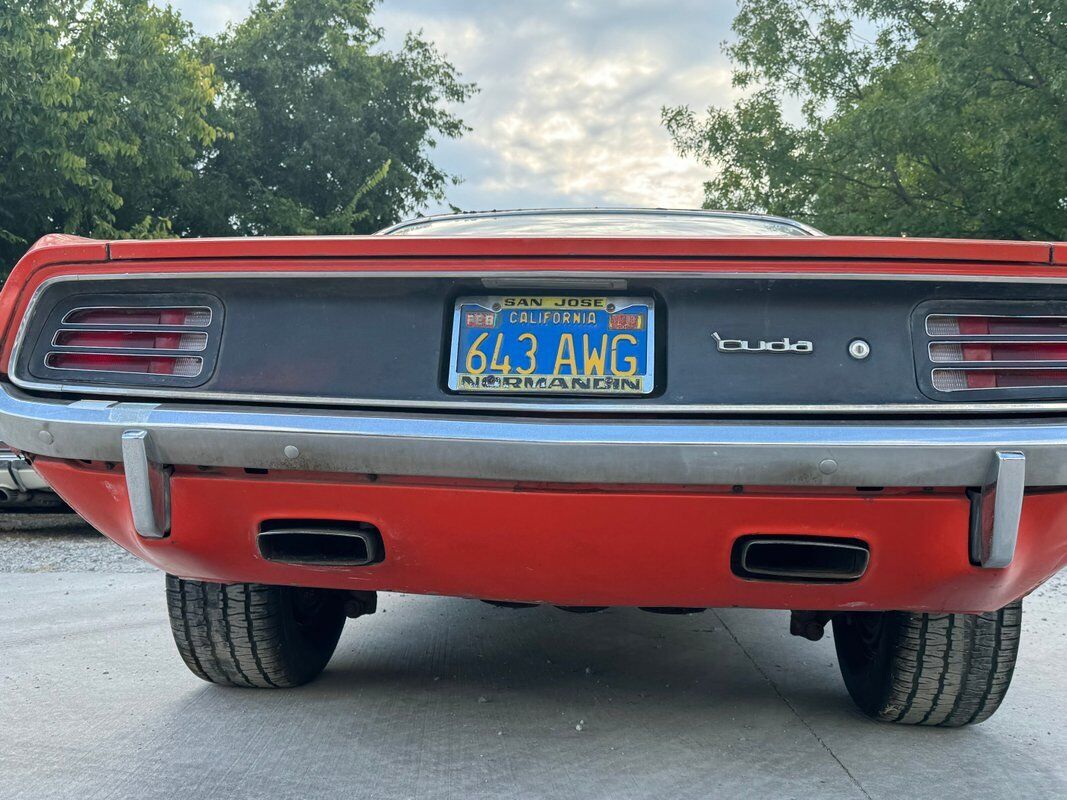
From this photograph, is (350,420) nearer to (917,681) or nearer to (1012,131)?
(917,681)

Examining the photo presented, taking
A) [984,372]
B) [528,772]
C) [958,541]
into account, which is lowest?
[528,772]

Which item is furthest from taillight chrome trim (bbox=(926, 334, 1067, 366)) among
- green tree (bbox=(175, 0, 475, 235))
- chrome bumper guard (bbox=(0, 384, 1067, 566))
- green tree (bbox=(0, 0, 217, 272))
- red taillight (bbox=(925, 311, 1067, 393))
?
green tree (bbox=(175, 0, 475, 235))

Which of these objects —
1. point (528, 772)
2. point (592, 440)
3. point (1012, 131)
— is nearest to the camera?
point (592, 440)

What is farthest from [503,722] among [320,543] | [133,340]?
[133,340]

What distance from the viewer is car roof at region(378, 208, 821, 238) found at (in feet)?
9.89

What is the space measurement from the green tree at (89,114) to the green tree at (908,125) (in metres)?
12.3

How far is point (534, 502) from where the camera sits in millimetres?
2023

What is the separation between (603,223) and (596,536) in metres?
1.34

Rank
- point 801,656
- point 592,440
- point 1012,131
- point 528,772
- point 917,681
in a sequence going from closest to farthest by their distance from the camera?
point 592,440 → point 528,772 → point 917,681 → point 801,656 → point 1012,131

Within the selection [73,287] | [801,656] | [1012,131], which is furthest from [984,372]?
[1012,131]

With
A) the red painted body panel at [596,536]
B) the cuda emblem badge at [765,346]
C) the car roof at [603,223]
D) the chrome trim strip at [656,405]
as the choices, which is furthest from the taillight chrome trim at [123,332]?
the cuda emblem badge at [765,346]

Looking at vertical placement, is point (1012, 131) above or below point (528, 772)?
above

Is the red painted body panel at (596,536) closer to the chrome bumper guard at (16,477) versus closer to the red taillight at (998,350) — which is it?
the red taillight at (998,350)

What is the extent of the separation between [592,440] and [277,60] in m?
26.6
